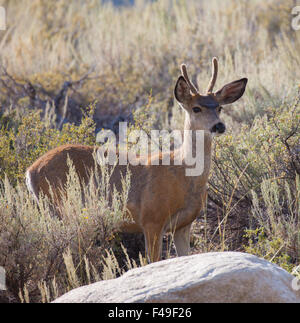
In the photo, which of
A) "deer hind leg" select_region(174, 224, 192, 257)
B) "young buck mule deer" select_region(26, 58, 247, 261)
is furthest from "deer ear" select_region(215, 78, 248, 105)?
"deer hind leg" select_region(174, 224, 192, 257)

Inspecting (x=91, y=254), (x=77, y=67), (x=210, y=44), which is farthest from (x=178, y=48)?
(x=91, y=254)

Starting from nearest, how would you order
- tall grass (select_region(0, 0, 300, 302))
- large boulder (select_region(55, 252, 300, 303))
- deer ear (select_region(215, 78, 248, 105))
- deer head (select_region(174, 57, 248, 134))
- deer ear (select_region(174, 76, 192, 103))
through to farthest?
large boulder (select_region(55, 252, 300, 303))
tall grass (select_region(0, 0, 300, 302))
deer head (select_region(174, 57, 248, 134))
deer ear (select_region(174, 76, 192, 103))
deer ear (select_region(215, 78, 248, 105))

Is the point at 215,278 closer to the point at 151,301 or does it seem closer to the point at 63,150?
the point at 151,301

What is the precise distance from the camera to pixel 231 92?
6.66 m

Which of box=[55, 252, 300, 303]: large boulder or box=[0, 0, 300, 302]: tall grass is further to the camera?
box=[0, 0, 300, 302]: tall grass

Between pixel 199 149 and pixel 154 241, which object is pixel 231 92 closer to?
pixel 199 149

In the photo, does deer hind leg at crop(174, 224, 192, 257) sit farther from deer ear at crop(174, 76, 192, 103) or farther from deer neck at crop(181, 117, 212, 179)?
deer ear at crop(174, 76, 192, 103)

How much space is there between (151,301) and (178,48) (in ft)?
31.3

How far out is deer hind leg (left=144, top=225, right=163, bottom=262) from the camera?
6051 millimetres

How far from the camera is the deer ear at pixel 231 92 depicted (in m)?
6.58

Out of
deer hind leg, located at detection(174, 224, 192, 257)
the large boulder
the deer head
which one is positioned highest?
the deer head

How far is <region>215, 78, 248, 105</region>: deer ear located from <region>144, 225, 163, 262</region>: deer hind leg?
1621mm

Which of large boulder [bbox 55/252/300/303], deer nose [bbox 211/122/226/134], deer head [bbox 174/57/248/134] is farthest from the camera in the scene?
deer head [bbox 174/57/248/134]

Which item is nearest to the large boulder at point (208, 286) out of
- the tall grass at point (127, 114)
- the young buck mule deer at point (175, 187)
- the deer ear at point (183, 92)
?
the tall grass at point (127, 114)
